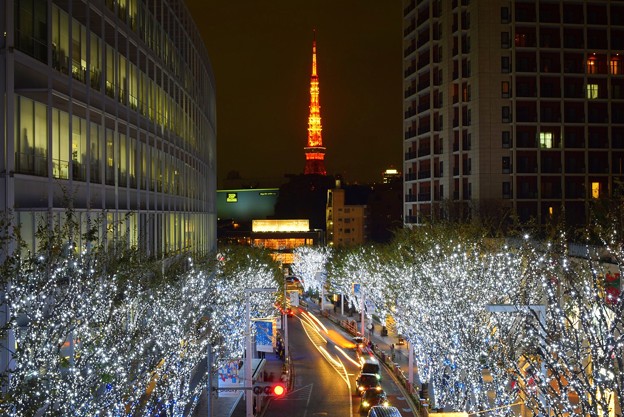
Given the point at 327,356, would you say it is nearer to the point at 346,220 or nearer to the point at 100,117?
the point at 100,117

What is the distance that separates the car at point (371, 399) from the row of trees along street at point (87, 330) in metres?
8.26

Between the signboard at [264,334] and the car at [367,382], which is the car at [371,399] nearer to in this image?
the car at [367,382]

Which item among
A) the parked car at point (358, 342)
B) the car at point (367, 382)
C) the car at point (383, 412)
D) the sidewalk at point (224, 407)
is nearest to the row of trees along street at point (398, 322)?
the sidewalk at point (224, 407)

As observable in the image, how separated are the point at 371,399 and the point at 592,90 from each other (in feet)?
135

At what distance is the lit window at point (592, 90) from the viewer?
61750 millimetres

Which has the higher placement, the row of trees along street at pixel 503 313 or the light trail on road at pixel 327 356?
the row of trees along street at pixel 503 313

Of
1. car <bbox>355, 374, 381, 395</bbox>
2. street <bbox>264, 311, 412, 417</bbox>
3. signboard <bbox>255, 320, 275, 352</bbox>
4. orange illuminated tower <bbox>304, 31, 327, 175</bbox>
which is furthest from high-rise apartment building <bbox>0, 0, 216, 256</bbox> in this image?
orange illuminated tower <bbox>304, 31, 327, 175</bbox>

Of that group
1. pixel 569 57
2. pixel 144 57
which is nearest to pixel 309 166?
pixel 569 57

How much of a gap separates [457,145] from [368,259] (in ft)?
43.7

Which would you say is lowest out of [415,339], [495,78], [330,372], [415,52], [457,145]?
[330,372]

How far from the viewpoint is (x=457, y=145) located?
213 ft

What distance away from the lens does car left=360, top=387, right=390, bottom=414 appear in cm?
3050

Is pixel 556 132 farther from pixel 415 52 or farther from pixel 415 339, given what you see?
pixel 415 339

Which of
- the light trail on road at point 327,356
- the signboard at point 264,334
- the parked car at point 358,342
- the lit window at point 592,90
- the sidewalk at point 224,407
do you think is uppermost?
the lit window at point 592,90
